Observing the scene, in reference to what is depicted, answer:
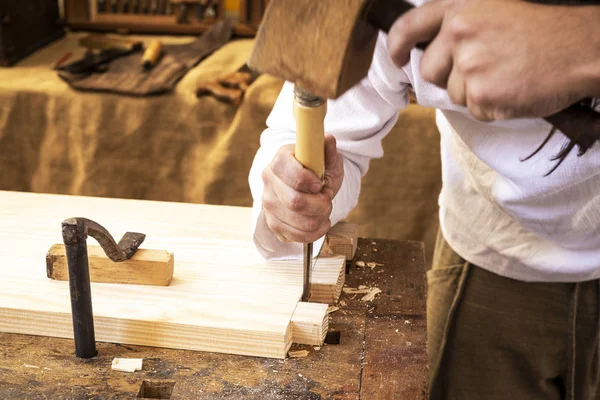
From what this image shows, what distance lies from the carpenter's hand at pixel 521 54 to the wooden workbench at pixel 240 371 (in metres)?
0.50

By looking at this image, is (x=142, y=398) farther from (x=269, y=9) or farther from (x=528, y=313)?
(x=528, y=313)

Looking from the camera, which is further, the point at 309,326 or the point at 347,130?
the point at 347,130

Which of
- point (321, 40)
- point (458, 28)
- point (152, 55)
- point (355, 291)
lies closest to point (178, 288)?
point (355, 291)

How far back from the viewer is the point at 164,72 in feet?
9.76

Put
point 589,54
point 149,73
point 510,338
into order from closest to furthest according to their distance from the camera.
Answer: point 589,54 → point 510,338 → point 149,73

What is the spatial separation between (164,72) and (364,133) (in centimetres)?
173

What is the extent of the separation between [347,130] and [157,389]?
608 millimetres

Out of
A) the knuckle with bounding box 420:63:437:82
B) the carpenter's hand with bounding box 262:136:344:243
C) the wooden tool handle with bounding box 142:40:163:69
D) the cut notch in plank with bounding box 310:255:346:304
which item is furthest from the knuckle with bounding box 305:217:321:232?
the wooden tool handle with bounding box 142:40:163:69

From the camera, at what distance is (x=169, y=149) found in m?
2.89

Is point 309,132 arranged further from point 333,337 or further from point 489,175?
point 489,175

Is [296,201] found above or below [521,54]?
below

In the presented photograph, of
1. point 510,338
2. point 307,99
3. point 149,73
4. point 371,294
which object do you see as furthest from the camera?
point 149,73

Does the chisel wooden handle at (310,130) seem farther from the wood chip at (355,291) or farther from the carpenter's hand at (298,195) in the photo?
the wood chip at (355,291)

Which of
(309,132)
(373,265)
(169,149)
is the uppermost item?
(309,132)
